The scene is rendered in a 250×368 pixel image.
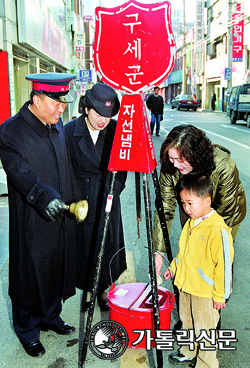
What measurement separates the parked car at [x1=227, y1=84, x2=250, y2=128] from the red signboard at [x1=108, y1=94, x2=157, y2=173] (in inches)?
715

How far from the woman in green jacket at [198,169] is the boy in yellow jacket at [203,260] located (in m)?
0.14

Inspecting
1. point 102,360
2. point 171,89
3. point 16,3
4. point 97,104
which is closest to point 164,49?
point 97,104

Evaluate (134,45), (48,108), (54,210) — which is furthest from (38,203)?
(134,45)

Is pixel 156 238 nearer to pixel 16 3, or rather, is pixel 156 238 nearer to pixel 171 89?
pixel 16 3

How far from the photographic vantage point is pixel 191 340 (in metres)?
2.59

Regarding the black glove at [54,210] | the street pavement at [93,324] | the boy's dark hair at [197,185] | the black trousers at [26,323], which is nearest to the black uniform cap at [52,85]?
the black glove at [54,210]

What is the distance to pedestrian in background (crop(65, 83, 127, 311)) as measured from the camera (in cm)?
291

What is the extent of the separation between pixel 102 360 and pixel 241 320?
49.3 inches

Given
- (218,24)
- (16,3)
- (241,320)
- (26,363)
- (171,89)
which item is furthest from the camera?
(171,89)

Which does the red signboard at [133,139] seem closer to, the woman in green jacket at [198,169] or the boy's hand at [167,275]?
the woman in green jacket at [198,169]

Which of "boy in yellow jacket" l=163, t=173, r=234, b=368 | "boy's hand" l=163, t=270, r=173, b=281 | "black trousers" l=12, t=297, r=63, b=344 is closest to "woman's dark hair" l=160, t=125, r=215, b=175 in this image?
"boy in yellow jacket" l=163, t=173, r=234, b=368

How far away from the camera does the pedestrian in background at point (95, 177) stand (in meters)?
2.91

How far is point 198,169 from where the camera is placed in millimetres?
2508

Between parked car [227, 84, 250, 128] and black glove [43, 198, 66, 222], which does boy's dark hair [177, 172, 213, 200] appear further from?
parked car [227, 84, 250, 128]
